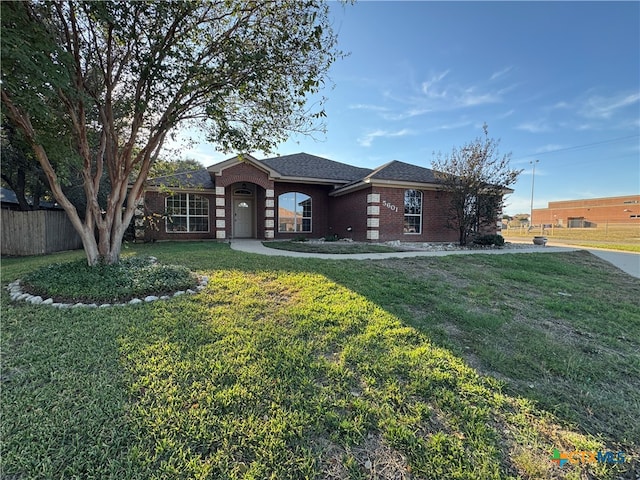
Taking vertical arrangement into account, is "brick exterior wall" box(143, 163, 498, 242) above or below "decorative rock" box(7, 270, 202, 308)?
above

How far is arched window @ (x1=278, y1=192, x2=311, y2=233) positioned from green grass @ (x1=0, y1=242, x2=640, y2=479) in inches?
451

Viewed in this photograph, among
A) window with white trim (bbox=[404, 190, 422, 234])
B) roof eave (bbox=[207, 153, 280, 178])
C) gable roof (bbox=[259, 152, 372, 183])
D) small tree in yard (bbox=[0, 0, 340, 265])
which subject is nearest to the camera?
small tree in yard (bbox=[0, 0, 340, 265])

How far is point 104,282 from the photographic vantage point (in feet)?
17.0

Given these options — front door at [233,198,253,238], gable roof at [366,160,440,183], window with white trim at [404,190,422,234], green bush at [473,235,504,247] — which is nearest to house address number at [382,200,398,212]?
window with white trim at [404,190,422,234]

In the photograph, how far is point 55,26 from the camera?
4949 mm

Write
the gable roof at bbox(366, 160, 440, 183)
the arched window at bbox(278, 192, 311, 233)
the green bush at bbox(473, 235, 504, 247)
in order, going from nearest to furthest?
1. the gable roof at bbox(366, 160, 440, 183)
2. the green bush at bbox(473, 235, 504, 247)
3. the arched window at bbox(278, 192, 311, 233)

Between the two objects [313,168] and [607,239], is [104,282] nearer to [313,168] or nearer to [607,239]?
[313,168]

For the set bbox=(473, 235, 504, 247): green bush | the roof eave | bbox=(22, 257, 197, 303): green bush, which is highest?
the roof eave

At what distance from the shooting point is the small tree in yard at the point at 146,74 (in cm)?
446

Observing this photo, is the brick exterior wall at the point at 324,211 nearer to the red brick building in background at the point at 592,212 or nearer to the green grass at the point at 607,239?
the green grass at the point at 607,239

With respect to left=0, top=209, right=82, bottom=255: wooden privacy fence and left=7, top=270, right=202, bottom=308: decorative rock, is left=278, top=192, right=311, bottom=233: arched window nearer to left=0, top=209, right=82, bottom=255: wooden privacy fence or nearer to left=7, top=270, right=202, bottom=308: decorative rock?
left=0, top=209, right=82, bottom=255: wooden privacy fence

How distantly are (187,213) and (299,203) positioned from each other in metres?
5.98

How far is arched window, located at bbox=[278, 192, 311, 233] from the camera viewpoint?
16109mm

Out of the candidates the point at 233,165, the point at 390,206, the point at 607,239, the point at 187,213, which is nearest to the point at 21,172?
the point at 187,213
